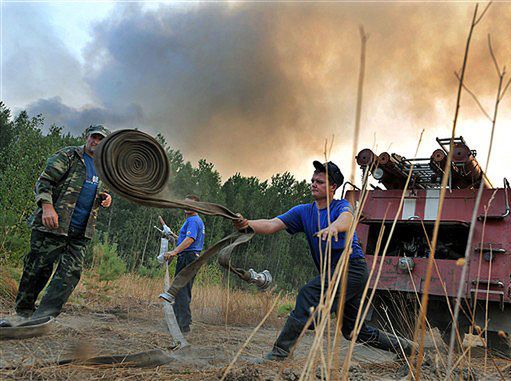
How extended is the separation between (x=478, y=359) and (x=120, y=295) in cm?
679

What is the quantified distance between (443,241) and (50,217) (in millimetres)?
5214

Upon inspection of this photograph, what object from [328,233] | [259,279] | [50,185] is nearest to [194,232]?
[50,185]

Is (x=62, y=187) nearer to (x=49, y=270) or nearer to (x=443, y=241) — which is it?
(x=49, y=270)

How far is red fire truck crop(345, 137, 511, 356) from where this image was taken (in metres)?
6.04

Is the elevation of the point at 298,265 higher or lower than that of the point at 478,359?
higher

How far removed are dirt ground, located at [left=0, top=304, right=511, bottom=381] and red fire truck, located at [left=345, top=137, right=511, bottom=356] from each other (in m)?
1.00

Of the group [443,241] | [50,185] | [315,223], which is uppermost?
[443,241]

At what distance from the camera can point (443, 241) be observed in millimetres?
6906

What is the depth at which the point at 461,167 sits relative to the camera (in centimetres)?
653

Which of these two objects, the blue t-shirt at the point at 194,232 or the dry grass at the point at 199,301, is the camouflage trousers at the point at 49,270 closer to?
the blue t-shirt at the point at 194,232

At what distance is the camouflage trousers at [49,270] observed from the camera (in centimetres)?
413

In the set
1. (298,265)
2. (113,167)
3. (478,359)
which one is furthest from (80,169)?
(298,265)

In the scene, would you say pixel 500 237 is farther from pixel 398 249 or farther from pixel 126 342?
pixel 126 342

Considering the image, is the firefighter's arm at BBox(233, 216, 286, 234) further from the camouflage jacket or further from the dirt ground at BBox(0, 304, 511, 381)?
the camouflage jacket
